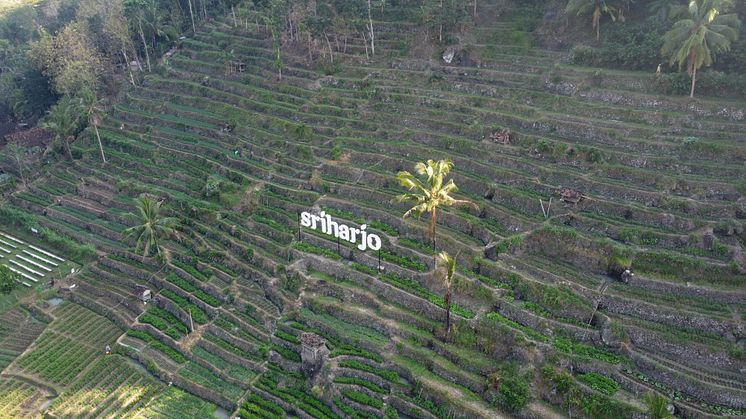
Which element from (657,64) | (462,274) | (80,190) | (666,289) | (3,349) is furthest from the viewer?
(80,190)

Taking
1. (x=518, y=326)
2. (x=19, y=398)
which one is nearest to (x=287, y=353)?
(x=518, y=326)

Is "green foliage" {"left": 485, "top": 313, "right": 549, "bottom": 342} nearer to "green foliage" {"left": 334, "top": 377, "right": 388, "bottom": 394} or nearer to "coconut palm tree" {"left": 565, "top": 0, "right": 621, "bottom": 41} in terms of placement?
"green foliage" {"left": 334, "top": 377, "right": 388, "bottom": 394}

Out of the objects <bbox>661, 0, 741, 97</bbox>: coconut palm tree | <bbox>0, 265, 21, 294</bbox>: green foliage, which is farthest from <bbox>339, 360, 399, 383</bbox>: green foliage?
<bbox>661, 0, 741, 97</bbox>: coconut palm tree

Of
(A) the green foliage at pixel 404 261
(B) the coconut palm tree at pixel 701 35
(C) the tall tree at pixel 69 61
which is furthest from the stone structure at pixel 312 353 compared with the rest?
(C) the tall tree at pixel 69 61

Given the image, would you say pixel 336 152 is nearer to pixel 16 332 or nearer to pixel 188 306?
pixel 188 306

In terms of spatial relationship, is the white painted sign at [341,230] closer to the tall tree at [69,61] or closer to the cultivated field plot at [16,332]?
the cultivated field plot at [16,332]

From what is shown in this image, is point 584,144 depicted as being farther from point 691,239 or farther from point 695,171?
point 691,239

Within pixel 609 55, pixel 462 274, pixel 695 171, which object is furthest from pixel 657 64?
pixel 462 274
